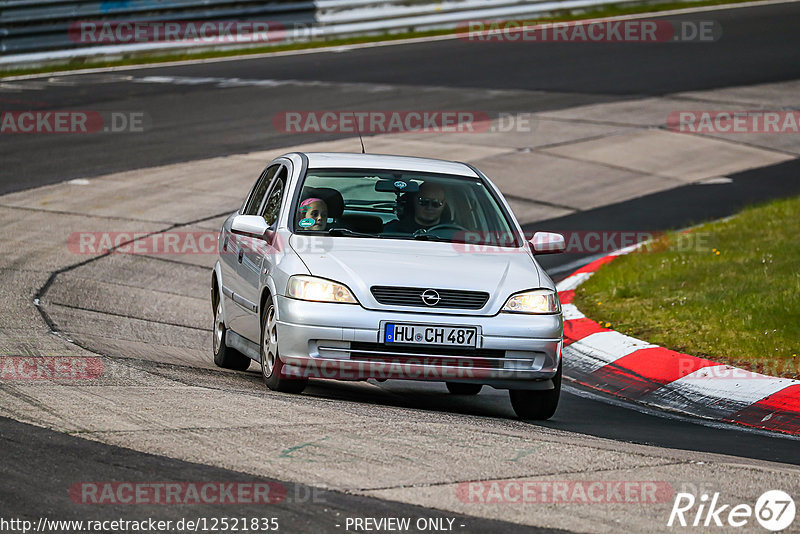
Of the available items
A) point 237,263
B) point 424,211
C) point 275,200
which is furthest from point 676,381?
point 237,263

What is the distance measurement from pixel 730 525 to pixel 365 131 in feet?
49.0

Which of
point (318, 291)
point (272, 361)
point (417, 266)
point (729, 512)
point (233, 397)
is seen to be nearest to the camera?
point (729, 512)

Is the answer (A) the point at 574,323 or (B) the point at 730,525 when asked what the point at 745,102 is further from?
(B) the point at 730,525

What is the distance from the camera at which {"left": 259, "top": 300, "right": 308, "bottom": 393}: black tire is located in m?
7.63

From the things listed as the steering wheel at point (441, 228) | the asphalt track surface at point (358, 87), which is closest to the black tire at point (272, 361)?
the steering wheel at point (441, 228)

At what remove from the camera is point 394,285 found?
7.41 meters

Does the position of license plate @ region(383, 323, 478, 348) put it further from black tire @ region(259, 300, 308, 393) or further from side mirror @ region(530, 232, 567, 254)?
side mirror @ region(530, 232, 567, 254)

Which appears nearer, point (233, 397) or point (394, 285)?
point (233, 397)

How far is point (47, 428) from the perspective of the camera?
6.09 meters

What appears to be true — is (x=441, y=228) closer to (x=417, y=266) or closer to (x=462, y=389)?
(x=417, y=266)

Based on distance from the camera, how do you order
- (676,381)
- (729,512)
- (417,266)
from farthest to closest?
1. (676,381)
2. (417,266)
3. (729,512)

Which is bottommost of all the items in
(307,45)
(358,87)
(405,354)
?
(405,354)

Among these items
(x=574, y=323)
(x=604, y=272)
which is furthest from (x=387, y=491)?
(x=604, y=272)

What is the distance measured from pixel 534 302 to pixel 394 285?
886 mm
